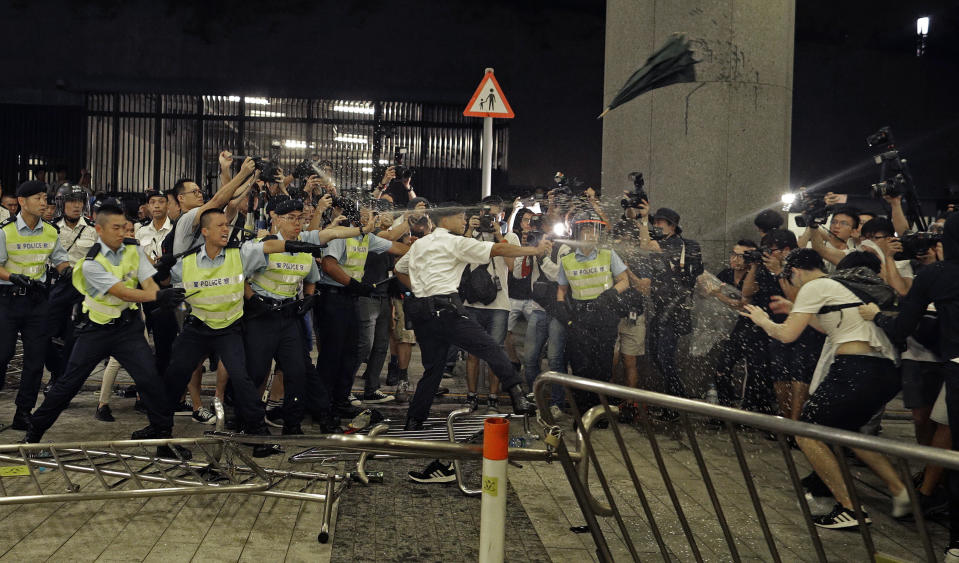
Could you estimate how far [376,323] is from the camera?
27.8 feet

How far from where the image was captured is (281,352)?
6.53m

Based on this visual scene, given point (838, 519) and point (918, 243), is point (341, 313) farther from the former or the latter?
point (918, 243)

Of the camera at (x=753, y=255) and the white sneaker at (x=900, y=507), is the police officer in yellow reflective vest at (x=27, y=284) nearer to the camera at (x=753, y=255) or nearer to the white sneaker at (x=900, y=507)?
the camera at (x=753, y=255)

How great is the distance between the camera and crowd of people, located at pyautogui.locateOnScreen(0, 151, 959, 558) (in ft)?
17.4

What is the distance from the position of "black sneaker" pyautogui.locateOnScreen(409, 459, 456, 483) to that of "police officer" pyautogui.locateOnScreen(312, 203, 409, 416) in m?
1.95

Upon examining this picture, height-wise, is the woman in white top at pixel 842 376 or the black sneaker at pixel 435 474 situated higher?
the woman in white top at pixel 842 376

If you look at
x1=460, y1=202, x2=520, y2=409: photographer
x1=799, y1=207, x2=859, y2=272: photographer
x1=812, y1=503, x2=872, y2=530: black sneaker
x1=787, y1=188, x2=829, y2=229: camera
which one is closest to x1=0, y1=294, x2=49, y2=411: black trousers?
x1=460, y1=202, x2=520, y2=409: photographer

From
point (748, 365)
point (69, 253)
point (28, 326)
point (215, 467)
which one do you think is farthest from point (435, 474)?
point (69, 253)

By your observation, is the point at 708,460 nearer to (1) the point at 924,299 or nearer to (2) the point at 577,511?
(2) the point at 577,511

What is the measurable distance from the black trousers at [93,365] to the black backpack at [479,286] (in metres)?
3.32

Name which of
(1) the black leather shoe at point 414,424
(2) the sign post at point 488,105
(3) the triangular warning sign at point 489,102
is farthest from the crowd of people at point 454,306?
(3) the triangular warning sign at point 489,102

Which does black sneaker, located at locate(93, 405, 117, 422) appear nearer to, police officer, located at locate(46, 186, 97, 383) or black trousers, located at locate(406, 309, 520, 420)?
police officer, located at locate(46, 186, 97, 383)

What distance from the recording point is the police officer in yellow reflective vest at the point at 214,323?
19.5 feet

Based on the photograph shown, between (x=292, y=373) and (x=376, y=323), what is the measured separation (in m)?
2.02
